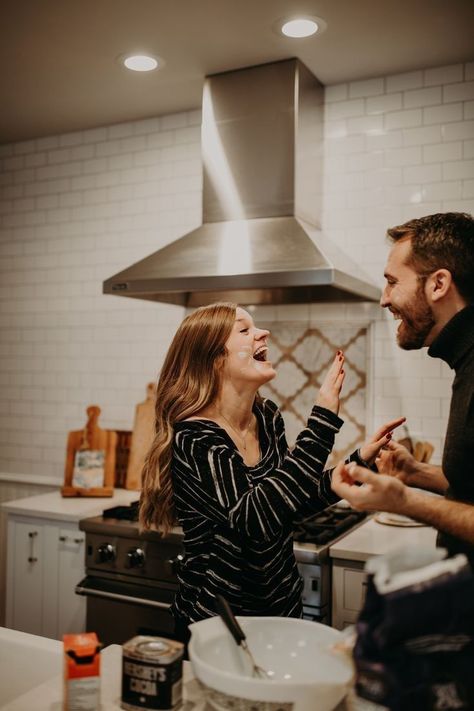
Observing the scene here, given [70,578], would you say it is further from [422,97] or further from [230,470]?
[422,97]

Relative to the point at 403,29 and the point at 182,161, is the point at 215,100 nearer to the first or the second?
the point at 182,161

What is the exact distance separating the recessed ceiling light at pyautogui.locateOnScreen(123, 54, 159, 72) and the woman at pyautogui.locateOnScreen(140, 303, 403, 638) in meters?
1.74

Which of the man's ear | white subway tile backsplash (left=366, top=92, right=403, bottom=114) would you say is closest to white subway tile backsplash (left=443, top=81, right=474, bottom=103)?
white subway tile backsplash (left=366, top=92, right=403, bottom=114)

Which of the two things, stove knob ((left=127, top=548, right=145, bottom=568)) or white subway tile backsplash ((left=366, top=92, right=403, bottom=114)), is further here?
white subway tile backsplash ((left=366, top=92, right=403, bottom=114))

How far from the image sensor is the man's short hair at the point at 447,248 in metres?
1.72

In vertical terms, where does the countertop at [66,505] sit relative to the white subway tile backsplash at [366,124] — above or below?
below

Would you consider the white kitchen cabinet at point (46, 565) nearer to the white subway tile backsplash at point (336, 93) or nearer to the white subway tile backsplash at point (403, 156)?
the white subway tile backsplash at point (403, 156)

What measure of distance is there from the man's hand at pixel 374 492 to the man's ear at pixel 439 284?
2.27 ft

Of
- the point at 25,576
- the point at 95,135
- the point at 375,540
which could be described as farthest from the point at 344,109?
the point at 25,576

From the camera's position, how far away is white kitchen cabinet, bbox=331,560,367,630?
2396 mm

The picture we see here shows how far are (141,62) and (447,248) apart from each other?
6.76 ft

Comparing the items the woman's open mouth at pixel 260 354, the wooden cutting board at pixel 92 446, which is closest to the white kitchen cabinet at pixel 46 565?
the wooden cutting board at pixel 92 446

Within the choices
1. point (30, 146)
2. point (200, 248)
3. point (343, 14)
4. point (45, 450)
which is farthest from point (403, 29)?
point (45, 450)

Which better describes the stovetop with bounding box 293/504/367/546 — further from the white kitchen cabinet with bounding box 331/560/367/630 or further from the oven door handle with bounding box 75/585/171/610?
the oven door handle with bounding box 75/585/171/610
